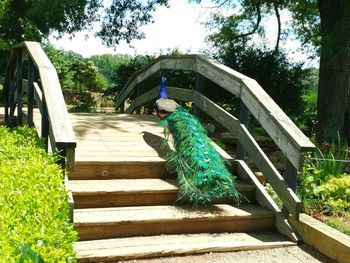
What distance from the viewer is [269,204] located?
14.7 ft

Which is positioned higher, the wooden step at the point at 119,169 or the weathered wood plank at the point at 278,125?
the weathered wood plank at the point at 278,125

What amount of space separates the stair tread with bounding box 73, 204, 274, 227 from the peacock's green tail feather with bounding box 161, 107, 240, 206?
0.12 metres

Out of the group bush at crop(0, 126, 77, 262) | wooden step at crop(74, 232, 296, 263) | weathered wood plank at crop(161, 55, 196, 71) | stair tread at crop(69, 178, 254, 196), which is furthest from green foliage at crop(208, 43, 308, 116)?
bush at crop(0, 126, 77, 262)

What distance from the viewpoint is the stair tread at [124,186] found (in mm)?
4105

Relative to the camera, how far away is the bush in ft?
5.75

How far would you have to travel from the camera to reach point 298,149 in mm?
3857

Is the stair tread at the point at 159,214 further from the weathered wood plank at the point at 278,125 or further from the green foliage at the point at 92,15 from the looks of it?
the green foliage at the point at 92,15

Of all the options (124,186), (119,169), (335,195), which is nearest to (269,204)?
(335,195)

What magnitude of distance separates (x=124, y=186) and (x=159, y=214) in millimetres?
502

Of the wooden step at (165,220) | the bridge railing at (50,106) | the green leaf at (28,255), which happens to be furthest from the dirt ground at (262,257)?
the green leaf at (28,255)

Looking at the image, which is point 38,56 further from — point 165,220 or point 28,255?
point 28,255

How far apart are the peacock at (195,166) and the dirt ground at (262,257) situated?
60cm

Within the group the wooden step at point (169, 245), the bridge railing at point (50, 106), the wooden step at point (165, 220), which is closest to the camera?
the bridge railing at point (50, 106)

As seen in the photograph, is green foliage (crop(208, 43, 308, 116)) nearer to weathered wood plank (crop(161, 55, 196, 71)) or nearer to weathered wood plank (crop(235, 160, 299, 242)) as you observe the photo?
weathered wood plank (crop(161, 55, 196, 71))
